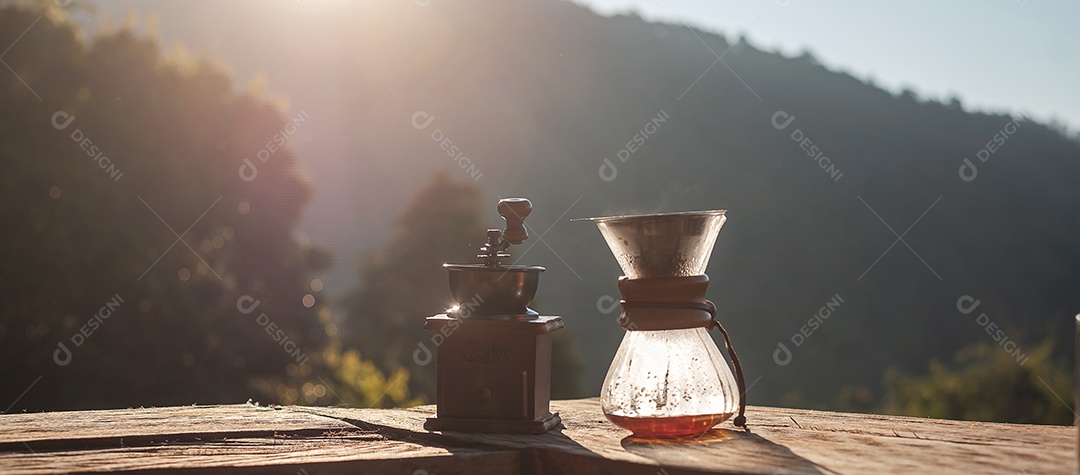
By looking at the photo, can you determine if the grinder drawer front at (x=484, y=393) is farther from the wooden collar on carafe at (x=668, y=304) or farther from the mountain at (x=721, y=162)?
the mountain at (x=721, y=162)

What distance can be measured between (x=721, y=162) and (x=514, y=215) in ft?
41.7

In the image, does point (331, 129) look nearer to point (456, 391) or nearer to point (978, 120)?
point (978, 120)

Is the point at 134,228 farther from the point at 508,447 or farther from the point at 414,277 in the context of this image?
the point at 414,277

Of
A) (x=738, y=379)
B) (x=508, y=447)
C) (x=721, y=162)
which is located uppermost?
(x=721, y=162)

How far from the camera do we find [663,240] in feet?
5.61

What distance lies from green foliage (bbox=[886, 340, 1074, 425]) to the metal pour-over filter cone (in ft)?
70.1

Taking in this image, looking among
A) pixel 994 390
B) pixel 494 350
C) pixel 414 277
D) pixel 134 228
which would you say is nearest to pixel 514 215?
pixel 494 350

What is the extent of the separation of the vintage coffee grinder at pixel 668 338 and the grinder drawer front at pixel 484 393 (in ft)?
0.66

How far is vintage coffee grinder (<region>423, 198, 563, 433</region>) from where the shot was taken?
185cm

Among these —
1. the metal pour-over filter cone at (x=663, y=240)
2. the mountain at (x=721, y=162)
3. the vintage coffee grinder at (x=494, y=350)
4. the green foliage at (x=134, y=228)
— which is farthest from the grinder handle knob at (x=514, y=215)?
the mountain at (x=721, y=162)

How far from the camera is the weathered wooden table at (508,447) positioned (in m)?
1.45

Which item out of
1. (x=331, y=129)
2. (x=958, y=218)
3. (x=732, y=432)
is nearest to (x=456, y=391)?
(x=732, y=432)

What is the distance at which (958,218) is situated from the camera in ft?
81.9

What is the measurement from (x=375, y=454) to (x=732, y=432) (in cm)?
79
